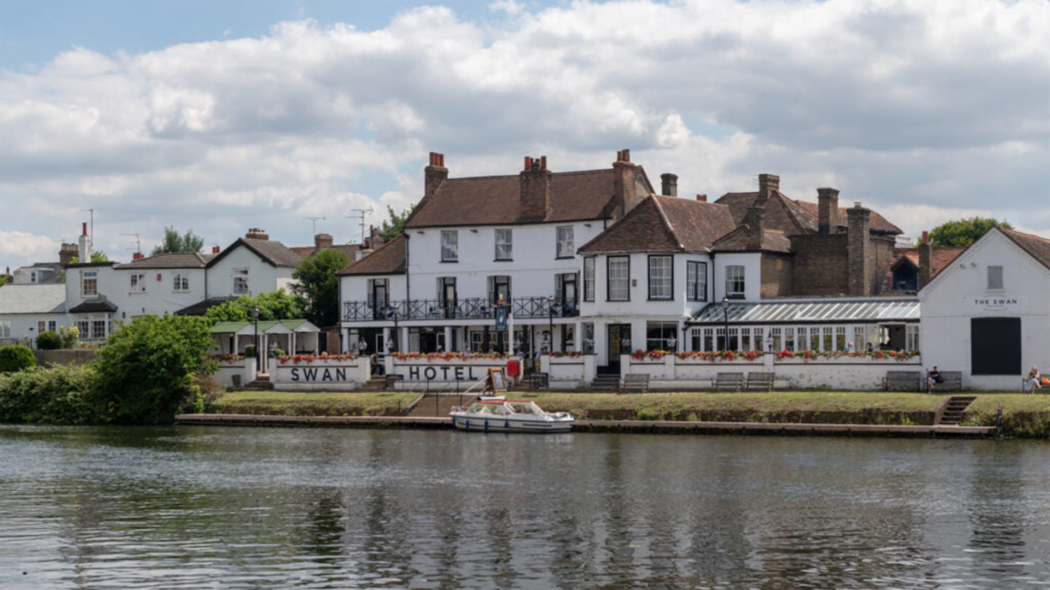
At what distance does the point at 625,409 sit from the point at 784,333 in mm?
11089

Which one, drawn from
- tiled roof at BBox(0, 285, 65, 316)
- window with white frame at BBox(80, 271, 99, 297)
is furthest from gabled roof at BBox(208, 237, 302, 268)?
tiled roof at BBox(0, 285, 65, 316)

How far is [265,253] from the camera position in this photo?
8750 cm

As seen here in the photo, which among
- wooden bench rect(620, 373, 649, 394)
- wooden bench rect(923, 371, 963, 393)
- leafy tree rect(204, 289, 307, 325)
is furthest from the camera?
leafy tree rect(204, 289, 307, 325)

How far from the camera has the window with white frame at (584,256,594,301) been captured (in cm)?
6450

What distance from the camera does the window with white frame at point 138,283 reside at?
89312mm

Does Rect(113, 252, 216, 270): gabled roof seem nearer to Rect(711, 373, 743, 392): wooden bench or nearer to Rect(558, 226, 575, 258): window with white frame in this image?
Rect(558, 226, 575, 258): window with white frame

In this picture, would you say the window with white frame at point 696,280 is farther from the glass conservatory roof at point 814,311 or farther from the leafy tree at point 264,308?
the leafy tree at point 264,308

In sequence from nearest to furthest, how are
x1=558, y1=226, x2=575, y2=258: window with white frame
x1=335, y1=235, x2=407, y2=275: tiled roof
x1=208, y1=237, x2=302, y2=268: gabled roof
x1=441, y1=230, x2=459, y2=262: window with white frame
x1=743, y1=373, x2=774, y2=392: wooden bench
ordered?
x1=743, y1=373, x2=774, y2=392: wooden bench, x1=558, y1=226, x2=575, y2=258: window with white frame, x1=441, y1=230, x2=459, y2=262: window with white frame, x1=335, y1=235, x2=407, y2=275: tiled roof, x1=208, y1=237, x2=302, y2=268: gabled roof

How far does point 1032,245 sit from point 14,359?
5121 centimetres

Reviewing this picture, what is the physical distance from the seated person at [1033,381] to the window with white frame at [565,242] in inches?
1010

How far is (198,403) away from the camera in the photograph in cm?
6072

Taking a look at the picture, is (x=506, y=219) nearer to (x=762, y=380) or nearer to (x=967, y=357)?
(x=762, y=380)

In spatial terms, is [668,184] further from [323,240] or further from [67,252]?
[67,252]

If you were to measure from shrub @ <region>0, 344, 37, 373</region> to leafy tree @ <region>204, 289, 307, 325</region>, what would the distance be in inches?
394
